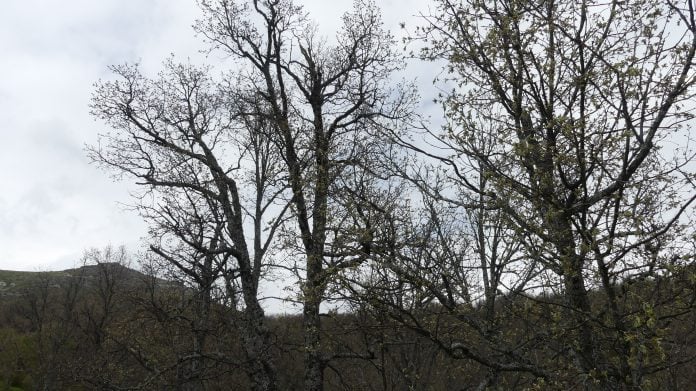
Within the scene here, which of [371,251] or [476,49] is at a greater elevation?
[476,49]

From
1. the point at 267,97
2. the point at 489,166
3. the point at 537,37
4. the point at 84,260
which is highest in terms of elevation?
the point at 84,260

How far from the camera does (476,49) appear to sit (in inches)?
279

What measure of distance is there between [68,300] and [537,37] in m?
42.0

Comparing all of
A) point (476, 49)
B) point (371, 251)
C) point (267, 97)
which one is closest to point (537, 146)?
point (476, 49)

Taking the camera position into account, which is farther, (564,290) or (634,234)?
(564,290)

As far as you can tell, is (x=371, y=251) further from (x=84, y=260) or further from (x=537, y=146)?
(x=84, y=260)

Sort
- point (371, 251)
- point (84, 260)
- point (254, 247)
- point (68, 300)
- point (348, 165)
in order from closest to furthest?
point (371, 251), point (348, 165), point (254, 247), point (68, 300), point (84, 260)

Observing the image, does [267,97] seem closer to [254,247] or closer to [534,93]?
[254,247]

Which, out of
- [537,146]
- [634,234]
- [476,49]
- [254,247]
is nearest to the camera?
[634,234]

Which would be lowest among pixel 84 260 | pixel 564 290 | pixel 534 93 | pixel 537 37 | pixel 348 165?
pixel 564 290

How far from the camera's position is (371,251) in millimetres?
8039

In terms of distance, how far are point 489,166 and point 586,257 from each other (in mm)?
1546

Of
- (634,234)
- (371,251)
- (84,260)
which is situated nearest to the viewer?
(634,234)

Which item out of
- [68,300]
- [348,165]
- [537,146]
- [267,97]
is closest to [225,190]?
[267,97]
